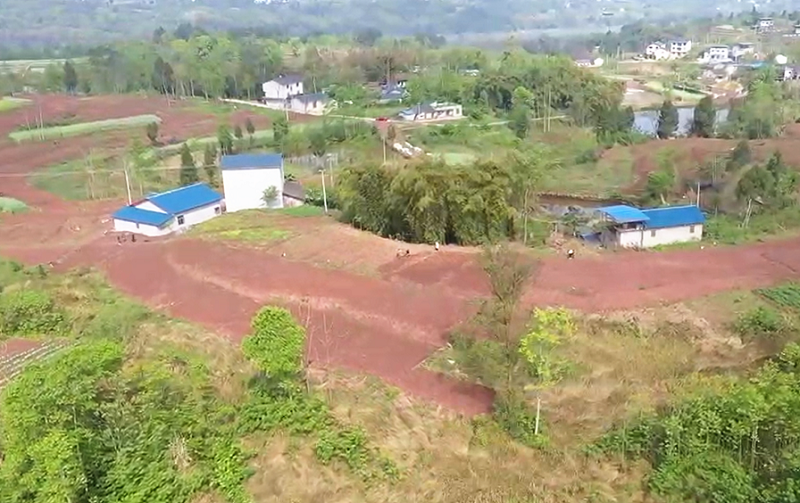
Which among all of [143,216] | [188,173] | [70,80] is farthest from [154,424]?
[70,80]

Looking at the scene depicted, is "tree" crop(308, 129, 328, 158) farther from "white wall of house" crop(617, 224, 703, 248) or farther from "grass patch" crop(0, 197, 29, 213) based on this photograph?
"white wall of house" crop(617, 224, 703, 248)

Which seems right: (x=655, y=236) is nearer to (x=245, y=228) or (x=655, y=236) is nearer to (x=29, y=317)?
(x=245, y=228)

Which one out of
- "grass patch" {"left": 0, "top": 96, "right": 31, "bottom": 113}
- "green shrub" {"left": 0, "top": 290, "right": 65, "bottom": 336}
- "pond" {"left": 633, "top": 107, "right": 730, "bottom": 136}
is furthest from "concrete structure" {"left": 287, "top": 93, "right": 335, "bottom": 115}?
"green shrub" {"left": 0, "top": 290, "right": 65, "bottom": 336}

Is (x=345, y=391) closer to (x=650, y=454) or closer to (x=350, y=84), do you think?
(x=650, y=454)

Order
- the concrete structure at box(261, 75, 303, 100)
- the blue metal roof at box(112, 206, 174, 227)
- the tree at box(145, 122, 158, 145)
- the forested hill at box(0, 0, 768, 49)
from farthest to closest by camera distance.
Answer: the forested hill at box(0, 0, 768, 49)
the concrete structure at box(261, 75, 303, 100)
the tree at box(145, 122, 158, 145)
the blue metal roof at box(112, 206, 174, 227)

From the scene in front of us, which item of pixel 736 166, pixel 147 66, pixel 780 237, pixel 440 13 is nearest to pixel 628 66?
pixel 147 66

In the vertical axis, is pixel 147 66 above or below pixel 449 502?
above

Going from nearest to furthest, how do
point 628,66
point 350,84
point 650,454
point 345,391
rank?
1. point 650,454
2. point 345,391
3. point 350,84
4. point 628,66
